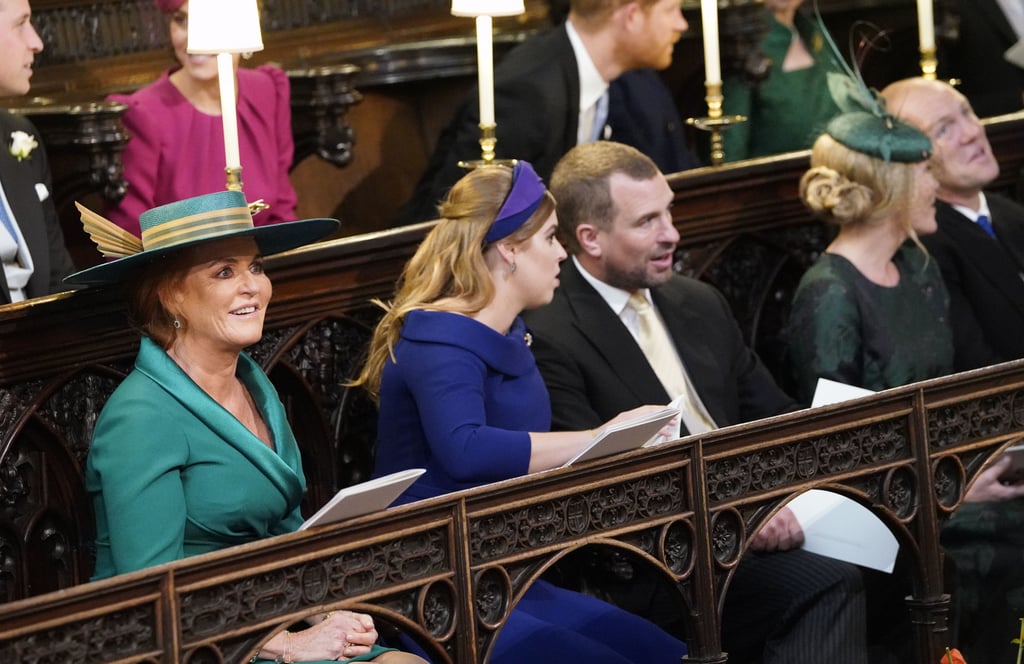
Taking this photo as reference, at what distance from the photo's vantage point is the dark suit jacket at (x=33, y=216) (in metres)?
3.99

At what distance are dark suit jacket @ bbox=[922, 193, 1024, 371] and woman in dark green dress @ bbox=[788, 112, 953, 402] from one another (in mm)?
237

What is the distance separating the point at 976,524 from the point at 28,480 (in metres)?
2.17

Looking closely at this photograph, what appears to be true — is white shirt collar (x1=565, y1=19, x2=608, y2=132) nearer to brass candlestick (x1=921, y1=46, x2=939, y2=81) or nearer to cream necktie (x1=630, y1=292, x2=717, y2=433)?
brass candlestick (x1=921, y1=46, x2=939, y2=81)

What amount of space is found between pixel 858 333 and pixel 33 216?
6.67ft

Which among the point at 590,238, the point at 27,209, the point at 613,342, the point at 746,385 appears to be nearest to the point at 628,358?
the point at 613,342

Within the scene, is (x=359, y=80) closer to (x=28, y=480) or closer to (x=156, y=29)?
(x=156, y=29)

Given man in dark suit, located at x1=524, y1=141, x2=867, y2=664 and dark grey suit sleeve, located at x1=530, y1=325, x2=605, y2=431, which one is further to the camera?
dark grey suit sleeve, located at x1=530, y1=325, x2=605, y2=431

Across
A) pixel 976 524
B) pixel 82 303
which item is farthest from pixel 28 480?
pixel 976 524

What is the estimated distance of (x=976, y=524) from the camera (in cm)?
419

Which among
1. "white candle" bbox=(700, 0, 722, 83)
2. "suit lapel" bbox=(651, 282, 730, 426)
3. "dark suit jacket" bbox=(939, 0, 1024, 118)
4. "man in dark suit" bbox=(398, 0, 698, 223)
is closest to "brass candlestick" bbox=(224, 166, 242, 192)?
"suit lapel" bbox=(651, 282, 730, 426)

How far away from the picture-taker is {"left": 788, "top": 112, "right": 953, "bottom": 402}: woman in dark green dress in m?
4.45

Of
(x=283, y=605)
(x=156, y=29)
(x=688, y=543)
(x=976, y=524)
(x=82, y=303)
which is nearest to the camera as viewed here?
(x=283, y=605)

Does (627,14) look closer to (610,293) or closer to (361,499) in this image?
(610,293)

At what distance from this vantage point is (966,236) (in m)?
5.00
